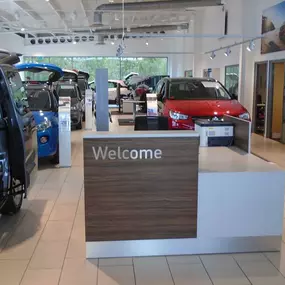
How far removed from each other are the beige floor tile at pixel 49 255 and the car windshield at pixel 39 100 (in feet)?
13.3

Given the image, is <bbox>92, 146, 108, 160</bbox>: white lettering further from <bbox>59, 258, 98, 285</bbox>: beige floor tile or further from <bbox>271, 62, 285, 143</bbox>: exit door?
<bbox>271, 62, 285, 143</bbox>: exit door

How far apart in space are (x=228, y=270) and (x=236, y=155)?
1.21 m

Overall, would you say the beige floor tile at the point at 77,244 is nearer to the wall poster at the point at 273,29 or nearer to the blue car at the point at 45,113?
the blue car at the point at 45,113

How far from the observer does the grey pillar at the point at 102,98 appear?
14.3 feet

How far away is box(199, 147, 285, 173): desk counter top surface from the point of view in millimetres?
3518

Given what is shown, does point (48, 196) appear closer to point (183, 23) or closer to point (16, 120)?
point (16, 120)

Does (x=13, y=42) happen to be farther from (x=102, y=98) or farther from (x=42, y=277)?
(x=42, y=277)

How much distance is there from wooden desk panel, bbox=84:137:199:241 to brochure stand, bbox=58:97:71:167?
3.58 metres

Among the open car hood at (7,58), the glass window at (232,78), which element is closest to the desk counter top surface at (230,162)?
the open car hood at (7,58)

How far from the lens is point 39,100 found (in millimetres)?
7527

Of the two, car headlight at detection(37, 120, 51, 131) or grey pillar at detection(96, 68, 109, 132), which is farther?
car headlight at detection(37, 120, 51, 131)

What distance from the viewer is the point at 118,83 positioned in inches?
734

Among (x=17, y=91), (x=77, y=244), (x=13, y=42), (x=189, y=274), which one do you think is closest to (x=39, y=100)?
(x=17, y=91)

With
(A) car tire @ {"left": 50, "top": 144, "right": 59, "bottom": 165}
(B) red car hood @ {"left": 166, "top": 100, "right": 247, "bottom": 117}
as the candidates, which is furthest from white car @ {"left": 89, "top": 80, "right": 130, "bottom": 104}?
(A) car tire @ {"left": 50, "top": 144, "right": 59, "bottom": 165}
